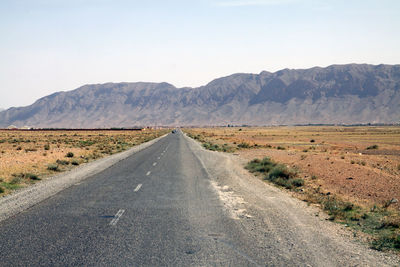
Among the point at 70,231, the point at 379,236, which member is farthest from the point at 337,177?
the point at 70,231

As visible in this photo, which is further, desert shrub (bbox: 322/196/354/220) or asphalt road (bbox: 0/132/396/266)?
desert shrub (bbox: 322/196/354/220)

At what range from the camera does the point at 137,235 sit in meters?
7.55

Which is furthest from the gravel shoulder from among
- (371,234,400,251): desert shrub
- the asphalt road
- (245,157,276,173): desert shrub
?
(245,157,276,173): desert shrub

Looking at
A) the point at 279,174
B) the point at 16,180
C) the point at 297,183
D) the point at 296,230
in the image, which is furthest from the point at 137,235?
the point at 279,174

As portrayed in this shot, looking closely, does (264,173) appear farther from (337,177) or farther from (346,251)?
(346,251)

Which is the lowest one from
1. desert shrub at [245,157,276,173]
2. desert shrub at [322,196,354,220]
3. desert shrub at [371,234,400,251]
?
desert shrub at [245,157,276,173]

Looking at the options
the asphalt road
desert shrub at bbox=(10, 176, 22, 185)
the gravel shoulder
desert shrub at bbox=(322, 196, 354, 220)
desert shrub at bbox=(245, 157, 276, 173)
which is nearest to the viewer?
the asphalt road

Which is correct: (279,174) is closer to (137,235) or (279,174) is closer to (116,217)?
(116,217)

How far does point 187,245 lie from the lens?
696 centimetres

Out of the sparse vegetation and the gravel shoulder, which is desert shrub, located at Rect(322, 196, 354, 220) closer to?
the gravel shoulder

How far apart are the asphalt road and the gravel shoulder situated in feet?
0.25

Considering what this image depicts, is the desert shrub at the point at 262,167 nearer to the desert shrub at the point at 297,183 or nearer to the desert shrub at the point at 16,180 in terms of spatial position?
the desert shrub at the point at 297,183

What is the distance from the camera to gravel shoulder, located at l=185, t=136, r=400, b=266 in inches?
262

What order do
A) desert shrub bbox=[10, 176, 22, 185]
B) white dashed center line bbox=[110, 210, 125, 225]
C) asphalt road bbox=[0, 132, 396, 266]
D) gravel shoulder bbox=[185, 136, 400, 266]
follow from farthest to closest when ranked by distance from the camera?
desert shrub bbox=[10, 176, 22, 185], white dashed center line bbox=[110, 210, 125, 225], gravel shoulder bbox=[185, 136, 400, 266], asphalt road bbox=[0, 132, 396, 266]
